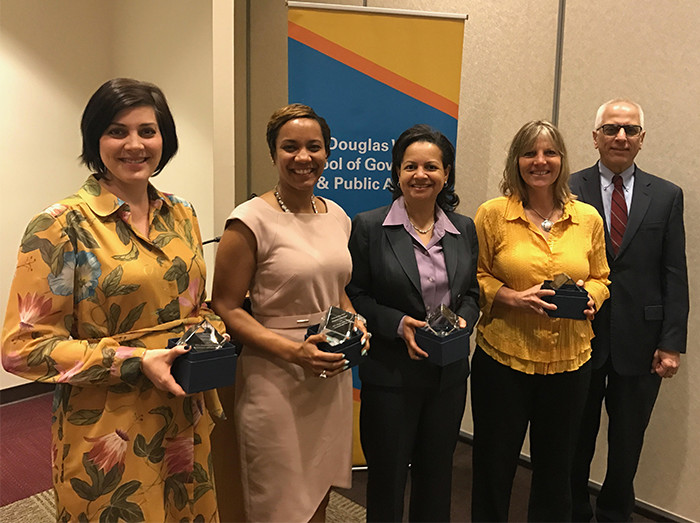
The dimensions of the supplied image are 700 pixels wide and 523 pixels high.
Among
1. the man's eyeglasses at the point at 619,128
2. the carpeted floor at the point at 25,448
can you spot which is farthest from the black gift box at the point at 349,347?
the carpeted floor at the point at 25,448

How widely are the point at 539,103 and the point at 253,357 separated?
227 cm

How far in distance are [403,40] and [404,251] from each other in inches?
58.7

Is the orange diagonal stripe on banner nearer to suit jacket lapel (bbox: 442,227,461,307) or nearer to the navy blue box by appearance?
suit jacket lapel (bbox: 442,227,461,307)

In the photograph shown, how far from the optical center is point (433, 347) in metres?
1.77

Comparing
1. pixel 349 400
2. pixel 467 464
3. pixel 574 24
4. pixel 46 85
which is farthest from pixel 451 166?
pixel 46 85

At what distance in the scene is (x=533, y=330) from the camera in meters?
2.11

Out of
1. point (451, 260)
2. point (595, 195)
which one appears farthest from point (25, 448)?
point (595, 195)

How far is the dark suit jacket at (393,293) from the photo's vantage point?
6.28 feet

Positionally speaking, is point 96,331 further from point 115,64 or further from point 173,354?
point 115,64

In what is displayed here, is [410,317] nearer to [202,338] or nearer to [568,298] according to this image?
[568,298]

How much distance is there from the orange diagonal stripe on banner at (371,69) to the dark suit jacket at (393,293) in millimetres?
1179

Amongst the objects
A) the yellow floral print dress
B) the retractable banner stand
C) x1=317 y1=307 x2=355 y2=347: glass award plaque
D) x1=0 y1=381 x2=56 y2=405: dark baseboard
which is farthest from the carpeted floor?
x1=317 y1=307 x2=355 y2=347: glass award plaque

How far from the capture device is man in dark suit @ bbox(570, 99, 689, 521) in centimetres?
240

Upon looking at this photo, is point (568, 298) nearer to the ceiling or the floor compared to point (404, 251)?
nearer to the floor
